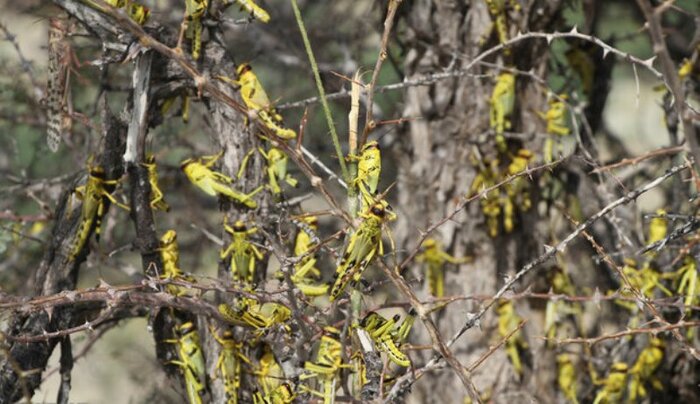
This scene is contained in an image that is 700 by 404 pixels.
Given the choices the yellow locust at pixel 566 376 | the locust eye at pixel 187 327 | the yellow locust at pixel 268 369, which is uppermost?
the locust eye at pixel 187 327

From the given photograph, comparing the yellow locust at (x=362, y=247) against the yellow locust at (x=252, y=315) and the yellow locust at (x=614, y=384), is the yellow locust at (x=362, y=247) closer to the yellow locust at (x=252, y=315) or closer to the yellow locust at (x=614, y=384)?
the yellow locust at (x=252, y=315)

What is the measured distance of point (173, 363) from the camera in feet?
11.7

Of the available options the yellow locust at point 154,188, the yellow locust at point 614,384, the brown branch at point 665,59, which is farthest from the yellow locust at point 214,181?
the yellow locust at point 614,384

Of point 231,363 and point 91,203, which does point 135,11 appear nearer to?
point 91,203

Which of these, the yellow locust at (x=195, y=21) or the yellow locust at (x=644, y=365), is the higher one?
the yellow locust at (x=195, y=21)

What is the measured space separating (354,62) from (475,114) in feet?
5.12

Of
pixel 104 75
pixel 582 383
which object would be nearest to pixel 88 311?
pixel 104 75

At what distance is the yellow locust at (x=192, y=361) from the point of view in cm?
350

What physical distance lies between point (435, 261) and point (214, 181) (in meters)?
1.68

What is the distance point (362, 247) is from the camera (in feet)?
8.06

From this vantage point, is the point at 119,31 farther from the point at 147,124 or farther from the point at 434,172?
the point at 434,172

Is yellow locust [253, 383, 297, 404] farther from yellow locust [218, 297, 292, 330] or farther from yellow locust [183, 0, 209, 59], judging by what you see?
yellow locust [183, 0, 209, 59]

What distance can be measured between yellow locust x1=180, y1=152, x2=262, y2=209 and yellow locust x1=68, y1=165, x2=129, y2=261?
0.29m

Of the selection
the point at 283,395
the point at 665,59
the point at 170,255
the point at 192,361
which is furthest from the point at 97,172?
the point at 665,59
